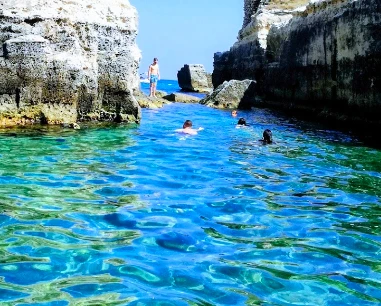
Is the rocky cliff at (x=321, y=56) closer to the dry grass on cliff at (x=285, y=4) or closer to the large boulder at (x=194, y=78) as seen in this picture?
the dry grass on cliff at (x=285, y=4)

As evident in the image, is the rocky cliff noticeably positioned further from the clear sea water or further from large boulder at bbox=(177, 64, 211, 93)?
large boulder at bbox=(177, 64, 211, 93)

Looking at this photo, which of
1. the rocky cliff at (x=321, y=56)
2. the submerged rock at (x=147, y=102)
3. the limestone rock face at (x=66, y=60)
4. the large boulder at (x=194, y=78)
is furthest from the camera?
the large boulder at (x=194, y=78)

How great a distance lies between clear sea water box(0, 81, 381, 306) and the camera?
3029 mm

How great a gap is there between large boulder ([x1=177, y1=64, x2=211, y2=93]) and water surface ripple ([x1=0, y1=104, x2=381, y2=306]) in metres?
30.9

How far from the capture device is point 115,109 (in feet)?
34.9

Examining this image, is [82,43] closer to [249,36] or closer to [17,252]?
[17,252]

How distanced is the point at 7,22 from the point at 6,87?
1.18 meters

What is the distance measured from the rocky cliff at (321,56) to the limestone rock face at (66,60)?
538 centimetres

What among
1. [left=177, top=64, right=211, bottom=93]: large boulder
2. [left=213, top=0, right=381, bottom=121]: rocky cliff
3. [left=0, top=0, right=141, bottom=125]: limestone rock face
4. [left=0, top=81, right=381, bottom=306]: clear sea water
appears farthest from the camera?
[left=177, top=64, right=211, bottom=93]: large boulder

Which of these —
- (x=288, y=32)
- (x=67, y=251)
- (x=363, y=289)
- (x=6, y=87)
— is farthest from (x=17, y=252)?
(x=288, y=32)

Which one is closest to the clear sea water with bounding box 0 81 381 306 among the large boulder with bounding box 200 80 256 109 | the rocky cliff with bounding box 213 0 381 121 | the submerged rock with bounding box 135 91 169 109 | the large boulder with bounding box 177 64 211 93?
the rocky cliff with bounding box 213 0 381 121

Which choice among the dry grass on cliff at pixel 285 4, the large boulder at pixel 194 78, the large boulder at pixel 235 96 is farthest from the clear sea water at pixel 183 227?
the large boulder at pixel 194 78

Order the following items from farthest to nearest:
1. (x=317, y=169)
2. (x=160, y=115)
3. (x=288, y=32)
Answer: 1. (x=288, y=32)
2. (x=160, y=115)
3. (x=317, y=169)

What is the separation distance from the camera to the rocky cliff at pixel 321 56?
1145cm
